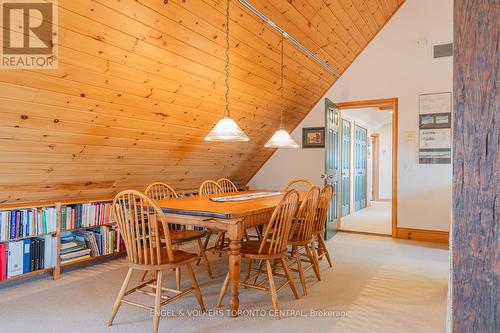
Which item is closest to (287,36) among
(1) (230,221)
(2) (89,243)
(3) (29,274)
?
(1) (230,221)

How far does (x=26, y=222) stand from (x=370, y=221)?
18.1ft

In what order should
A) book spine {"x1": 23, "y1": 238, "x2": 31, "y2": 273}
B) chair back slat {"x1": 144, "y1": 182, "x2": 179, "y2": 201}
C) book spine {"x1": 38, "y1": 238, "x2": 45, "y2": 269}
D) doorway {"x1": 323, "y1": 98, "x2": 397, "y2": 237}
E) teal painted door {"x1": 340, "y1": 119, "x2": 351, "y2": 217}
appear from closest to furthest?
book spine {"x1": 23, "y1": 238, "x2": 31, "y2": 273}
book spine {"x1": 38, "y1": 238, "x2": 45, "y2": 269}
chair back slat {"x1": 144, "y1": 182, "x2": 179, "y2": 201}
doorway {"x1": 323, "y1": 98, "x2": 397, "y2": 237}
teal painted door {"x1": 340, "y1": 119, "x2": 351, "y2": 217}

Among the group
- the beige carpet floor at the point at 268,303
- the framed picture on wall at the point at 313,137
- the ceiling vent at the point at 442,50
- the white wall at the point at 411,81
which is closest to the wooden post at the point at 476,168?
the beige carpet floor at the point at 268,303

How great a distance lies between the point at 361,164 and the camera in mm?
8117

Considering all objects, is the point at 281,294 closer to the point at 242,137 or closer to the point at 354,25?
the point at 242,137

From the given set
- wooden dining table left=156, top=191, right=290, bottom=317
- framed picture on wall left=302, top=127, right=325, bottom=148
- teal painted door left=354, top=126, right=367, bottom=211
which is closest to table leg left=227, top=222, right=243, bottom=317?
wooden dining table left=156, top=191, right=290, bottom=317

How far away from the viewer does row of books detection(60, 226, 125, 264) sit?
133 inches

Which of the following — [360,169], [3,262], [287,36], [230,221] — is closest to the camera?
[230,221]

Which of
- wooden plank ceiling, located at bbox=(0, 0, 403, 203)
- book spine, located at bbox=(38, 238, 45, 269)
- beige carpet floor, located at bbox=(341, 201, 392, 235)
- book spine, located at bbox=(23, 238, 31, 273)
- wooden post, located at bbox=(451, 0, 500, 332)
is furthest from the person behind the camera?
beige carpet floor, located at bbox=(341, 201, 392, 235)

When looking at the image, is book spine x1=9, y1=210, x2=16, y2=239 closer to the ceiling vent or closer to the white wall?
the white wall

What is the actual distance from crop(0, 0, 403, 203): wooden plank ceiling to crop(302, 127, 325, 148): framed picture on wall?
0.83 m

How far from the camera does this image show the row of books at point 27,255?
2891 mm

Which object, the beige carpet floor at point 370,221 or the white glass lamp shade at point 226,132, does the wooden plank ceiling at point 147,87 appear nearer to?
the white glass lamp shade at point 226,132

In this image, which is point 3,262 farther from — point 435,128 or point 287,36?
point 435,128
